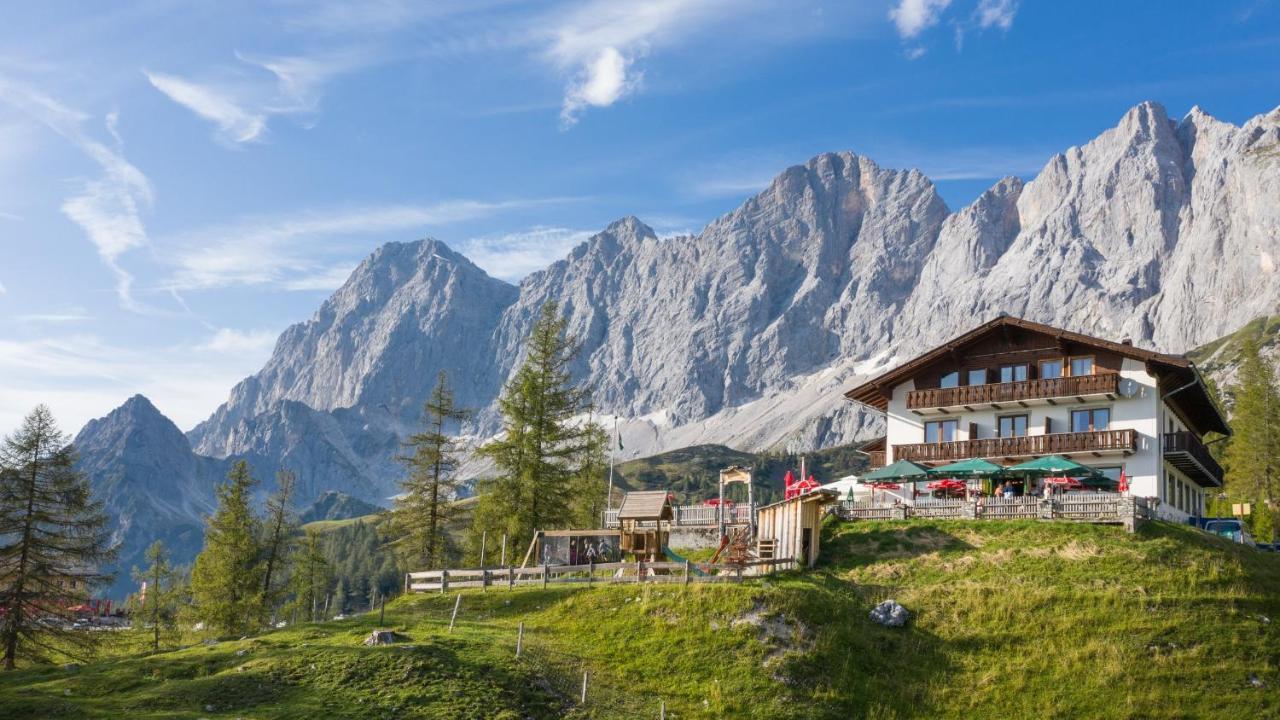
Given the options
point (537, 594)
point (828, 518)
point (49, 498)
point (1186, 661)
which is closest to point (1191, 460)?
point (828, 518)

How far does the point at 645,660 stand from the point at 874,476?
21458 millimetres

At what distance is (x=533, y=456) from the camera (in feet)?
183

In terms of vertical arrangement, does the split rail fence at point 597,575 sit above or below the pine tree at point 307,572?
above

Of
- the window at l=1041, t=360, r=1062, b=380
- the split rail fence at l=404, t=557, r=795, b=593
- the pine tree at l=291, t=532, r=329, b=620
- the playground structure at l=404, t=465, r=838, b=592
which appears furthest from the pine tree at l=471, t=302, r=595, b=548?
the window at l=1041, t=360, r=1062, b=380

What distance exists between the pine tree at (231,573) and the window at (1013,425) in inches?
1675

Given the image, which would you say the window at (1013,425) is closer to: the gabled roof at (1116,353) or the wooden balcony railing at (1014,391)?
the wooden balcony railing at (1014,391)

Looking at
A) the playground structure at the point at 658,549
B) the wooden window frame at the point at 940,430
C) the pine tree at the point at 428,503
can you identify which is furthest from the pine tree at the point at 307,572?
the wooden window frame at the point at 940,430

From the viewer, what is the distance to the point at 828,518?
47.7 metres

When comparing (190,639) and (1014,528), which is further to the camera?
(190,639)

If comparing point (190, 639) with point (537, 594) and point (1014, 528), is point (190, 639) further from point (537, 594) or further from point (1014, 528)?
point (1014, 528)

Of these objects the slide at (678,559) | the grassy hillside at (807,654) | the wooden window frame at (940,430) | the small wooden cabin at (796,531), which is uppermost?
the wooden window frame at (940,430)

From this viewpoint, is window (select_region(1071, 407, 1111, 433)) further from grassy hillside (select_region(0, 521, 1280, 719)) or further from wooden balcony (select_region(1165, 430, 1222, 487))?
grassy hillside (select_region(0, 521, 1280, 719))

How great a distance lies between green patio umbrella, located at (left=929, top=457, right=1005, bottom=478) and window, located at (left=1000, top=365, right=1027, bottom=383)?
9597mm

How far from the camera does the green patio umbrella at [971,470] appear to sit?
48.8 m
